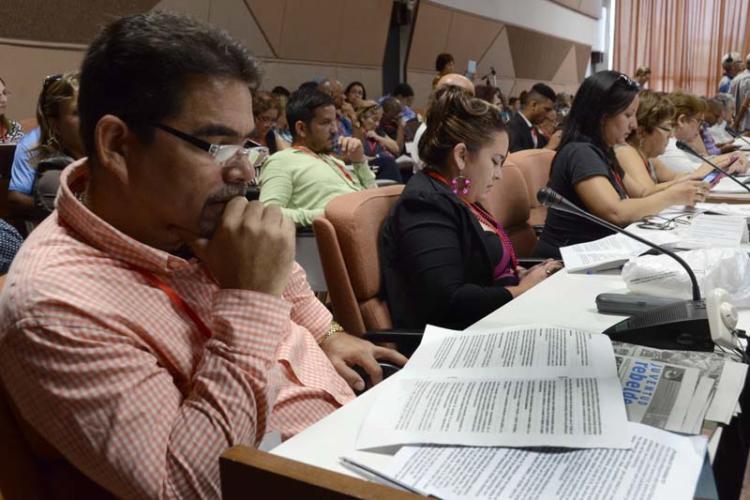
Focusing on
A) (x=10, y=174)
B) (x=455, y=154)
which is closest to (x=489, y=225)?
(x=455, y=154)

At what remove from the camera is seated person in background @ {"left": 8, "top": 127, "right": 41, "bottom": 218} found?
326 centimetres

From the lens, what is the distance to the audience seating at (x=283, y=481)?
68 cm

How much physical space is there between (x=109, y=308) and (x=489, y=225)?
1.41 m

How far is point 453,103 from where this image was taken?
202 centimetres

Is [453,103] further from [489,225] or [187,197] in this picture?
[187,197]

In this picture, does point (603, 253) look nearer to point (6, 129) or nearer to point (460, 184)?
point (460, 184)

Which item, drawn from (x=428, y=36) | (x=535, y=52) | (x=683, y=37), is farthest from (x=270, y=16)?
(x=683, y=37)

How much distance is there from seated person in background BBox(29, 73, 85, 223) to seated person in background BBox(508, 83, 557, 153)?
341cm

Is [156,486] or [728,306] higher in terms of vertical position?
[728,306]

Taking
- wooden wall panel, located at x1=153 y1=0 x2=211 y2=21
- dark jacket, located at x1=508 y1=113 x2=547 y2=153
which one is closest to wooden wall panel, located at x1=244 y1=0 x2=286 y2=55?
wooden wall panel, located at x1=153 y1=0 x2=211 y2=21

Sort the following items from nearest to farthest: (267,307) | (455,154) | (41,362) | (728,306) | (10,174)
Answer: (41,362), (267,307), (728,306), (455,154), (10,174)

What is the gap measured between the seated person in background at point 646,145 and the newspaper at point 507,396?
229 cm

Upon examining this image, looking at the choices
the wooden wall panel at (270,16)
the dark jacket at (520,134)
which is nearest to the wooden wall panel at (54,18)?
the wooden wall panel at (270,16)

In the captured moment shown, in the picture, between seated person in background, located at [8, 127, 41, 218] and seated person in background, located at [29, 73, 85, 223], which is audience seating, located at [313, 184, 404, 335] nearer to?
seated person in background, located at [29, 73, 85, 223]
